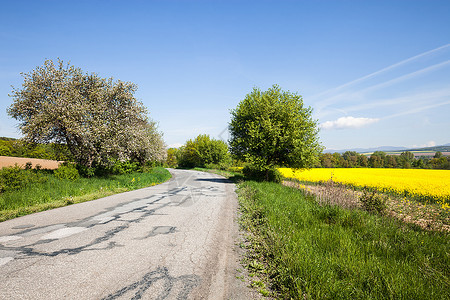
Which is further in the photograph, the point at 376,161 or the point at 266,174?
the point at 376,161

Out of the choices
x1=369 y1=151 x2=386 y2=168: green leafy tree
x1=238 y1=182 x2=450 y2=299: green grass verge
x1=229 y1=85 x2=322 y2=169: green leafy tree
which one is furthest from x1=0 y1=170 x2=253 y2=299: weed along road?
x1=369 y1=151 x2=386 y2=168: green leafy tree

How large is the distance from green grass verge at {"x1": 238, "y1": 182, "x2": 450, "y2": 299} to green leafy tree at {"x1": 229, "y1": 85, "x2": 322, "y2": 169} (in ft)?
39.3

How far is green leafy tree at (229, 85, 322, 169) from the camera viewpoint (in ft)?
58.4

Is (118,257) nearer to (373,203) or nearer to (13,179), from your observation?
(373,203)

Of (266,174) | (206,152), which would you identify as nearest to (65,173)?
(266,174)

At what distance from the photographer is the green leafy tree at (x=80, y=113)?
13.3 meters

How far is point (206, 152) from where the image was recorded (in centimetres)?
5722

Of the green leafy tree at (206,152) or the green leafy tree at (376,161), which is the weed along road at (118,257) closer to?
the green leafy tree at (206,152)

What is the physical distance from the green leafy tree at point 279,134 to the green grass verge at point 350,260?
1197cm

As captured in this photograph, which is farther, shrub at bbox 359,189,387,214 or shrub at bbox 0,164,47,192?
shrub at bbox 0,164,47,192

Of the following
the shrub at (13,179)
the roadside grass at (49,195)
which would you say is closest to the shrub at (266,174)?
the roadside grass at (49,195)

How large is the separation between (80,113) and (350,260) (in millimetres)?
16642

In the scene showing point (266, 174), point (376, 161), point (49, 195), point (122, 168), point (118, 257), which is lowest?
point (118, 257)

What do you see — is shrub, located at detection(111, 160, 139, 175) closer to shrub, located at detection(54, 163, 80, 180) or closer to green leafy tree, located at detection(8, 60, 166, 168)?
green leafy tree, located at detection(8, 60, 166, 168)
